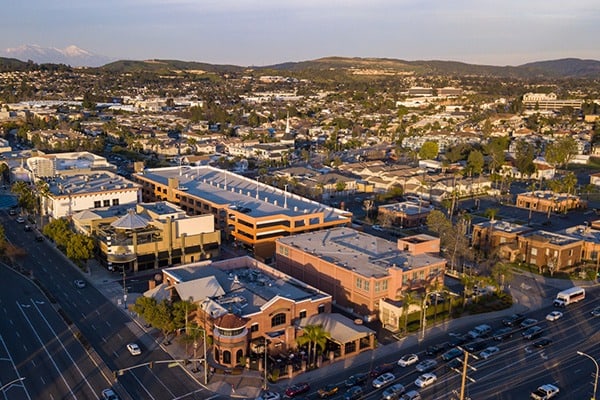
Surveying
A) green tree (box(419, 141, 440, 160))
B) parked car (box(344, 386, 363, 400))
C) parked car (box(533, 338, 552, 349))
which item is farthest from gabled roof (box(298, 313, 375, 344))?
green tree (box(419, 141, 440, 160))

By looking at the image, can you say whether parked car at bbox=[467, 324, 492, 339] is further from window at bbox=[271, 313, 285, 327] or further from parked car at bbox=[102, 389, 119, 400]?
parked car at bbox=[102, 389, 119, 400]

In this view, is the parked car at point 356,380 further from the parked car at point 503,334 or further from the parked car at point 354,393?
the parked car at point 503,334

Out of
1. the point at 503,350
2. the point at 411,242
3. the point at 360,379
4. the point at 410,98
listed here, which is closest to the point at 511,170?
the point at 411,242

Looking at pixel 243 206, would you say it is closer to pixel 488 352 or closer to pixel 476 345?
pixel 476 345

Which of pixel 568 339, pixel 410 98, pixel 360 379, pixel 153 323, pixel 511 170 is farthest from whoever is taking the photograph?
pixel 410 98

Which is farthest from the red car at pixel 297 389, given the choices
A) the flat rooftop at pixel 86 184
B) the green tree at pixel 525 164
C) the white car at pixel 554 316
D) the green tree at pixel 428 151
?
the green tree at pixel 428 151

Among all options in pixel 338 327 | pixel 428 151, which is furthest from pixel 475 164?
pixel 338 327

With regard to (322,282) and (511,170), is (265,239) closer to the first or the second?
(322,282)
